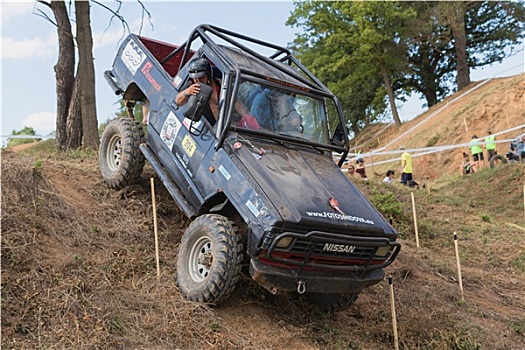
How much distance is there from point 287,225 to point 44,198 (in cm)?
379

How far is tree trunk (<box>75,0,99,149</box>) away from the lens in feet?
42.0

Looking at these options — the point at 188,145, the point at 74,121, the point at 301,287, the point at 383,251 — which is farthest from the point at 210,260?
the point at 74,121

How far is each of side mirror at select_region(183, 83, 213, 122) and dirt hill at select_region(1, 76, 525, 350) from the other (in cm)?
196

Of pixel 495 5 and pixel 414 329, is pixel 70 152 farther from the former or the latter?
pixel 495 5

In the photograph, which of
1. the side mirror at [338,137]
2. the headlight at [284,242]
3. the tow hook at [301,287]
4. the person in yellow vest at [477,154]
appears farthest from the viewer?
the person in yellow vest at [477,154]

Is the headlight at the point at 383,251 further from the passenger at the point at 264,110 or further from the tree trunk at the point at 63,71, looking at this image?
the tree trunk at the point at 63,71

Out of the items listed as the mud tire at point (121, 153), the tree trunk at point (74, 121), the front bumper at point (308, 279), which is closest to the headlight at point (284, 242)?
the front bumper at point (308, 279)

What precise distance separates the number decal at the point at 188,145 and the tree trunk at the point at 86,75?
222 inches

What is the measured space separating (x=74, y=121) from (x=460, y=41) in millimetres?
29477

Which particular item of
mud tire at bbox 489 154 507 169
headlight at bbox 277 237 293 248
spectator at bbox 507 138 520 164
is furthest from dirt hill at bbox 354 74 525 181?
headlight at bbox 277 237 293 248

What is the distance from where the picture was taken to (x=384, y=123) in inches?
1689

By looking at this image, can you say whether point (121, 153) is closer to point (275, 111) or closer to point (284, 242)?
point (275, 111)

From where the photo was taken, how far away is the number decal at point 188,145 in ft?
24.2

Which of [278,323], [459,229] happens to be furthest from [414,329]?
[459,229]
